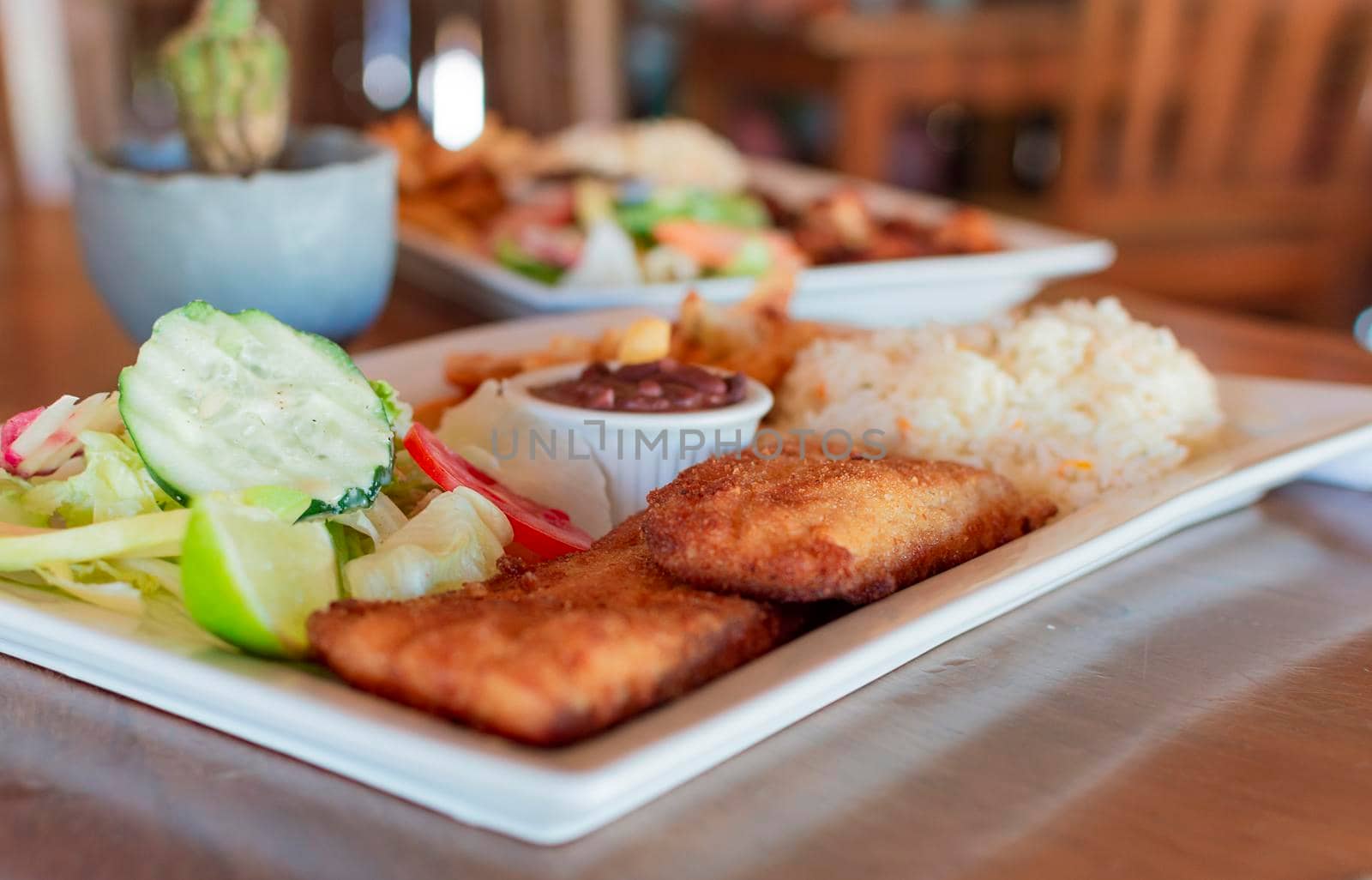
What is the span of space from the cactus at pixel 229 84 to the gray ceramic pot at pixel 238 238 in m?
0.05

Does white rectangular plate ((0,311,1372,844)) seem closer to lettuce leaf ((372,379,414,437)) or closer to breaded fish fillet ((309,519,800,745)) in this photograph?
breaded fish fillet ((309,519,800,745))

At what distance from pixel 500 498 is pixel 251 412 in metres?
0.27

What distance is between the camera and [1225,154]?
3773 mm

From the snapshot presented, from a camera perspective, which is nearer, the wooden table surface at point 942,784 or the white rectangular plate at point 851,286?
the wooden table surface at point 942,784

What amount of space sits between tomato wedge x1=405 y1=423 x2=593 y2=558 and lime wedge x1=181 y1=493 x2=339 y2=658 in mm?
262

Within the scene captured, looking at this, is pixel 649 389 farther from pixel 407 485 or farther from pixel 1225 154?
pixel 1225 154

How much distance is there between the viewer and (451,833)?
79cm

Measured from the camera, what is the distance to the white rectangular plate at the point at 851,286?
206cm

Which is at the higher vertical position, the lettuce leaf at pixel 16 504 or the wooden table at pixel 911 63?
the wooden table at pixel 911 63

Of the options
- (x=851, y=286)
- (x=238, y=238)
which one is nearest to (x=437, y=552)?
(x=238, y=238)

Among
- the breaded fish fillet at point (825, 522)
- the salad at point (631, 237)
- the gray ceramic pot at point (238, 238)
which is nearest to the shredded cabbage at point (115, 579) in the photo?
the breaded fish fillet at point (825, 522)

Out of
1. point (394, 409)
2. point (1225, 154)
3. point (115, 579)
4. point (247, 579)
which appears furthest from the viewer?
point (1225, 154)

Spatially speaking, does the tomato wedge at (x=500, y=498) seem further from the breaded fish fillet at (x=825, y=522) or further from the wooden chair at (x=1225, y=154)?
the wooden chair at (x=1225, y=154)

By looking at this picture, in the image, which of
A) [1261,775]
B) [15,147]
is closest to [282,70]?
[1261,775]
